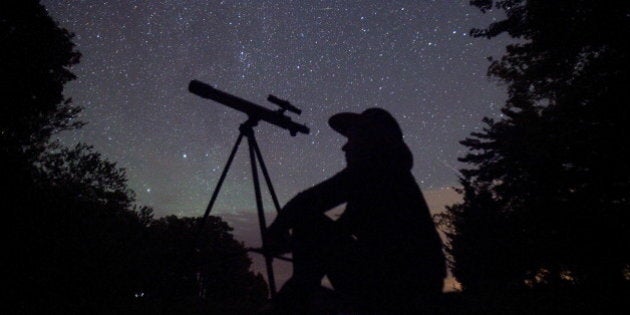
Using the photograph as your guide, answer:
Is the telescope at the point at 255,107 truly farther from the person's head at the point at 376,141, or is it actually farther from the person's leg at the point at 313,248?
the person's leg at the point at 313,248

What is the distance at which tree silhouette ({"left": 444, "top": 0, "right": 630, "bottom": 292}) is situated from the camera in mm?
7816

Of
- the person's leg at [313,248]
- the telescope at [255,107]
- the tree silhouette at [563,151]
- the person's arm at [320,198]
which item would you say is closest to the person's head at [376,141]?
the person's arm at [320,198]

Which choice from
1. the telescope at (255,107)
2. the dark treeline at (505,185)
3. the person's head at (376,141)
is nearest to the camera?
the person's head at (376,141)

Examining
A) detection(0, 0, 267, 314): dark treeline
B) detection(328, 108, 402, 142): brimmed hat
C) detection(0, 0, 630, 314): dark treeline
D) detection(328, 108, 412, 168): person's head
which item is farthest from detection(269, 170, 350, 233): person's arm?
detection(0, 0, 267, 314): dark treeline

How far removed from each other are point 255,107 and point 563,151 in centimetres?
1113

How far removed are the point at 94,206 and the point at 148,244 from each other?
7427 millimetres

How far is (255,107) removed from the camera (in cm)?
391

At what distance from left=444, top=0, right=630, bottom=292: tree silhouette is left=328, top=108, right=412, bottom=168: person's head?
27.9ft

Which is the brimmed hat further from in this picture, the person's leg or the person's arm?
the person's leg

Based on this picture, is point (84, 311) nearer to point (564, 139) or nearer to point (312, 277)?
point (312, 277)

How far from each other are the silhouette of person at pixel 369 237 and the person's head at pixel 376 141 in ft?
0.03

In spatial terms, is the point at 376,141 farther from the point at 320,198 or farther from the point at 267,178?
the point at 267,178

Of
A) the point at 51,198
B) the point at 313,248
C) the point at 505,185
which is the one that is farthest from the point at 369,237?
the point at 505,185

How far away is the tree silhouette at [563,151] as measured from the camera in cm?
782
